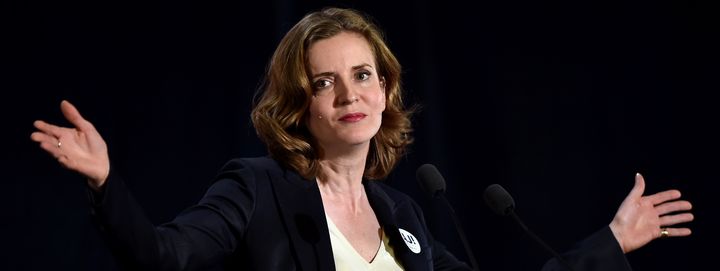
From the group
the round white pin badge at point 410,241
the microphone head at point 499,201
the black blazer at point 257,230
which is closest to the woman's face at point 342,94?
the black blazer at point 257,230

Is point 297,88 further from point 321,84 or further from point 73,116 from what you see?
point 73,116

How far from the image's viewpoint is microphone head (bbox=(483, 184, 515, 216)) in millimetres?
1622

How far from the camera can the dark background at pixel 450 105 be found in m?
2.57

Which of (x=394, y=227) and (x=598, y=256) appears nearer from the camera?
(x=598, y=256)

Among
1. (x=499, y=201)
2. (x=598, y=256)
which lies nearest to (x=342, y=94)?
(x=499, y=201)

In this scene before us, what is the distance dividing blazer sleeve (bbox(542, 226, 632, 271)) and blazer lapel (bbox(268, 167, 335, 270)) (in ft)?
1.76

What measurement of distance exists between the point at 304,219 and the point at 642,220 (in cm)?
79

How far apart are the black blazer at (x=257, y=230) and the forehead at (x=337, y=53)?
250 mm

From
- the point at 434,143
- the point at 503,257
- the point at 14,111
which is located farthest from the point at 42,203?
the point at 503,257

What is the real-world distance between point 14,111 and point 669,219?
6.10 ft

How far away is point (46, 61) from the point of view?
259 cm

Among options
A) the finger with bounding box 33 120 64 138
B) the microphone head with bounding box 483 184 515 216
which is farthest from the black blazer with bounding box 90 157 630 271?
the microphone head with bounding box 483 184 515 216

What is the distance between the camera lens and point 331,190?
1962mm

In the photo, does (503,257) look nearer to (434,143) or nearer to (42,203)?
(434,143)
